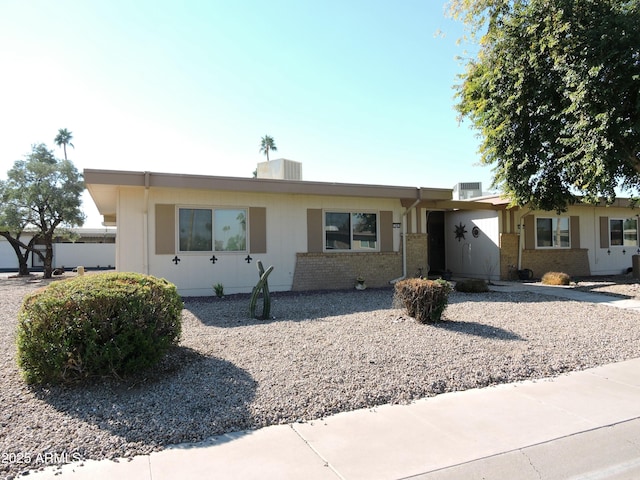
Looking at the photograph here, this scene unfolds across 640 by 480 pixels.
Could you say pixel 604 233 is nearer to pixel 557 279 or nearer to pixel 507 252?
pixel 507 252

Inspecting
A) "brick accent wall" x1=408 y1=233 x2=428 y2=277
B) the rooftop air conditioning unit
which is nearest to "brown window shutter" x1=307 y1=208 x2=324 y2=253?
"brick accent wall" x1=408 y1=233 x2=428 y2=277

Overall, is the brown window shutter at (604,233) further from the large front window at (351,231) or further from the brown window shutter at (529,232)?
the large front window at (351,231)

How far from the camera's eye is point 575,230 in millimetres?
17422

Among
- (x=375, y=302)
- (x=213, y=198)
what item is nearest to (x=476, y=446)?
(x=375, y=302)

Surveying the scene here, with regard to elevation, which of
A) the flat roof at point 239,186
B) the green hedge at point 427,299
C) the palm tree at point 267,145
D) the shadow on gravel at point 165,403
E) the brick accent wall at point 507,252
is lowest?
the shadow on gravel at point 165,403

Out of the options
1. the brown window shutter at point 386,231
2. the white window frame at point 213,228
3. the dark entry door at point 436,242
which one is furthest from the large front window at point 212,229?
the dark entry door at point 436,242

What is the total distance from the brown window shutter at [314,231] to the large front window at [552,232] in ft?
29.5

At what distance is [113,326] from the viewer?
4.45 metres

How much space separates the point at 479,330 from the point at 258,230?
6.52 metres

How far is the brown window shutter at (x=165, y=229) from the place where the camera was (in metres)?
10.9

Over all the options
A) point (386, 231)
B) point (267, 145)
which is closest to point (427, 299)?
point (386, 231)

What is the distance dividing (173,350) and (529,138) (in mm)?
10400

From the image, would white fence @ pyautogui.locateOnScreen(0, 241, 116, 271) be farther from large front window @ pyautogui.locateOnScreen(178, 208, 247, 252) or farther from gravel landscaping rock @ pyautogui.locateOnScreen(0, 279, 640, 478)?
gravel landscaping rock @ pyautogui.locateOnScreen(0, 279, 640, 478)

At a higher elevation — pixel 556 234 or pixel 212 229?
pixel 212 229
